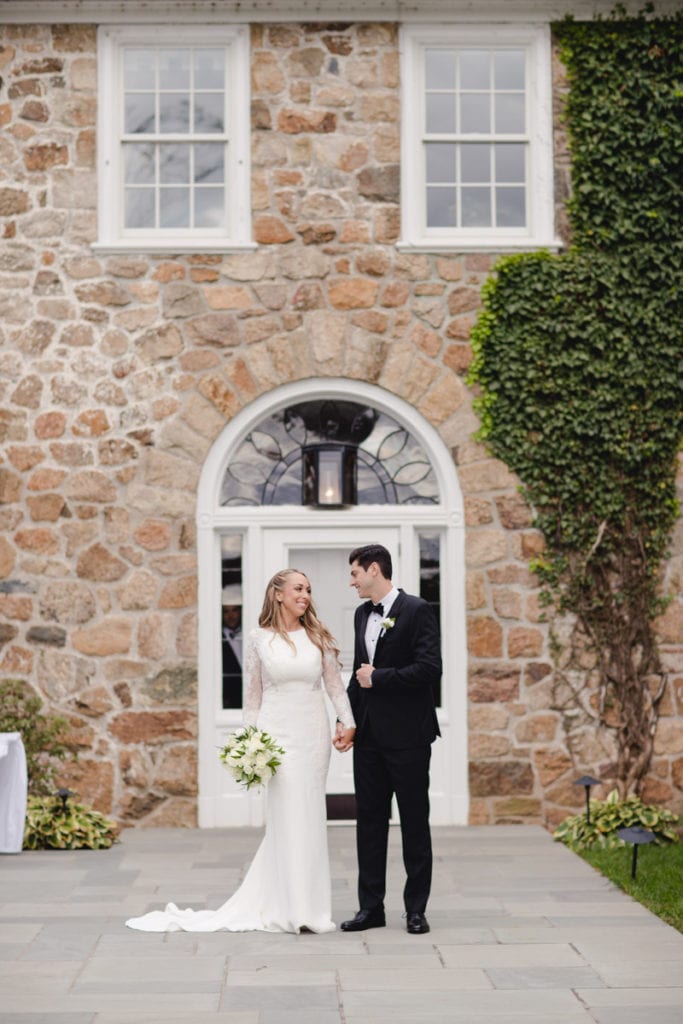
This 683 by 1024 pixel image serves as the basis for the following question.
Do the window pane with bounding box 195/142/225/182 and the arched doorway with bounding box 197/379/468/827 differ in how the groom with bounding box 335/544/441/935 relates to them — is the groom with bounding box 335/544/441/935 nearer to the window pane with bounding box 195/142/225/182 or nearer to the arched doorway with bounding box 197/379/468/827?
the arched doorway with bounding box 197/379/468/827

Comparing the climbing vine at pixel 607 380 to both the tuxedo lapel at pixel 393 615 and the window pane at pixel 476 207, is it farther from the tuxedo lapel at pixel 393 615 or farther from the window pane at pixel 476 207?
the tuxedo lapel at pixel 393 615

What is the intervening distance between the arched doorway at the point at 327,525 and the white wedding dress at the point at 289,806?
121 inches

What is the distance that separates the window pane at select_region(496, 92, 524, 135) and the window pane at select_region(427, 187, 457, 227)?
0.61 m

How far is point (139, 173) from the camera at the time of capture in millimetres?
10062

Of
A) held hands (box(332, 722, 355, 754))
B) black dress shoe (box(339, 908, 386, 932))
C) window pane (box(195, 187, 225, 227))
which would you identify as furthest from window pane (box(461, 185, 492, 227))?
black dress shoe (box(339, 908, 386, 932))

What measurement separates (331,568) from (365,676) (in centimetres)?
357

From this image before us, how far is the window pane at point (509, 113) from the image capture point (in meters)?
10.1

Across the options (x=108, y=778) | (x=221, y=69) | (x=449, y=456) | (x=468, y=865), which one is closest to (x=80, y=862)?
(x=108, y=778)

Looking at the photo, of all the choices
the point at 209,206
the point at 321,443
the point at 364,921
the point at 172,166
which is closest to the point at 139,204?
the point at 172,166

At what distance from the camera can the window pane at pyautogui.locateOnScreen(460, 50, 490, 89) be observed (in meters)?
10.1

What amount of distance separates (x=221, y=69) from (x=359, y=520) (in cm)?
346

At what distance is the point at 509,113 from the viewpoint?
10148mm

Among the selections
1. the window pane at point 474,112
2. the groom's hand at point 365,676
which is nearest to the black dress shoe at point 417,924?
the groom's hand at point 365,676

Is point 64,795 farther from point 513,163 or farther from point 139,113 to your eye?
point 513,163
